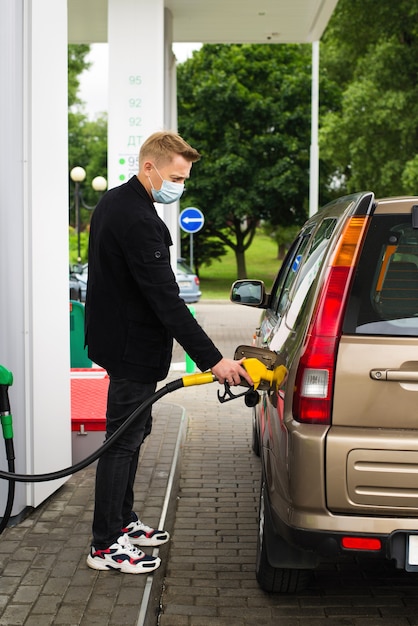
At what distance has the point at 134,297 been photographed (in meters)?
4.14

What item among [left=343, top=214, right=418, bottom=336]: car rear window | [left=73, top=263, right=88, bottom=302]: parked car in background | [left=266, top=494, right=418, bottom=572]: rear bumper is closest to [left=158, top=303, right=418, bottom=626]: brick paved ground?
[left=266, top=494, right=418, bottom=572]: rear bumper

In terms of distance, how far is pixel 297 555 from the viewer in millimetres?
3766

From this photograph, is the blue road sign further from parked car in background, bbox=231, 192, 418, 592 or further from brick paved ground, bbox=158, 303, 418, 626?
parked car in background, bbox=231, 192, 418, 592

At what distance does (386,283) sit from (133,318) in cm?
118

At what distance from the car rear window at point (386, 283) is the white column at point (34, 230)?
2.09 meters

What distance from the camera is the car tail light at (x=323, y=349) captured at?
337 centimetres

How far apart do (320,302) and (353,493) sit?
696mm

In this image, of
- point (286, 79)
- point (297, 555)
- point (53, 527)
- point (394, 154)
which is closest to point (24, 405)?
point (53, 527)

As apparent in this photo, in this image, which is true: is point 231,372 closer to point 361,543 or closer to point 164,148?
point 361,543

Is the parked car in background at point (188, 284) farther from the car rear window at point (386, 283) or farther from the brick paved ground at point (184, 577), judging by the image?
the car rear window at point (386, 283)

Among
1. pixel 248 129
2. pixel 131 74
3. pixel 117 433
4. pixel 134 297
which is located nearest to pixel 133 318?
pixel 134 297

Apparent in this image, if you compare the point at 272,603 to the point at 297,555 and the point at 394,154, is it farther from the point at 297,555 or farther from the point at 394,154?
the point at 394,154

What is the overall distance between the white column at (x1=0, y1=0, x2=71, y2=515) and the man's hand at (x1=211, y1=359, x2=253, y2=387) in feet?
4.68

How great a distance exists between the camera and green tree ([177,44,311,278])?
4022 centimetres
